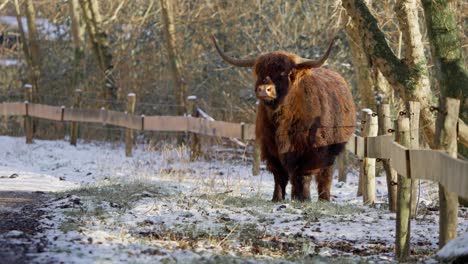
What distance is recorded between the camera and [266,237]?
767 cm

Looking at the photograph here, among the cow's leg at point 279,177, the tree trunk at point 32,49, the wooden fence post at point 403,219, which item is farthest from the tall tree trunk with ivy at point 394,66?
the tree trunk at point 32,49

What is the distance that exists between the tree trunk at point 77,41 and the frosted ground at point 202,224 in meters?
10.6

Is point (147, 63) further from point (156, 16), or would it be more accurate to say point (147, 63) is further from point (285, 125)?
point (285, 125)

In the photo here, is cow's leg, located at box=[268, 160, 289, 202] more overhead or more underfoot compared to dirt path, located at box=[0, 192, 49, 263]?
more overhead

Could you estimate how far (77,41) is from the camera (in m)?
23.9

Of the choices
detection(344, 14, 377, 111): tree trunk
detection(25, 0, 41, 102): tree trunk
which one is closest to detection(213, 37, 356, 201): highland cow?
detection(344, 14, 377, 111): tree trunk

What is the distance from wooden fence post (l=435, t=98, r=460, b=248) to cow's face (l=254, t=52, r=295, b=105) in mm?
4273

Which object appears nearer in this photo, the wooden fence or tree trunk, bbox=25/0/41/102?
the wooden fence

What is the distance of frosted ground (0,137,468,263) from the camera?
6.50 metres

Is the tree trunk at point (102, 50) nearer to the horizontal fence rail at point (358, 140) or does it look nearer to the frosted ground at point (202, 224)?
the horizontal fence rail at point (358, 140)

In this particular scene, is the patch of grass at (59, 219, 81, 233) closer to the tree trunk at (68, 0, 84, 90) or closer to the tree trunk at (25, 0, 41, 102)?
the tree trunk at (25, 0, 41, 102)

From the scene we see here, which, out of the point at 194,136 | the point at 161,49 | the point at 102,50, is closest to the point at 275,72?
the point at 194,136

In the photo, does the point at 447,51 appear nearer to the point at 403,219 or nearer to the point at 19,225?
the point at 403,219

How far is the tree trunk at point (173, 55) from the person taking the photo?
1991cm
